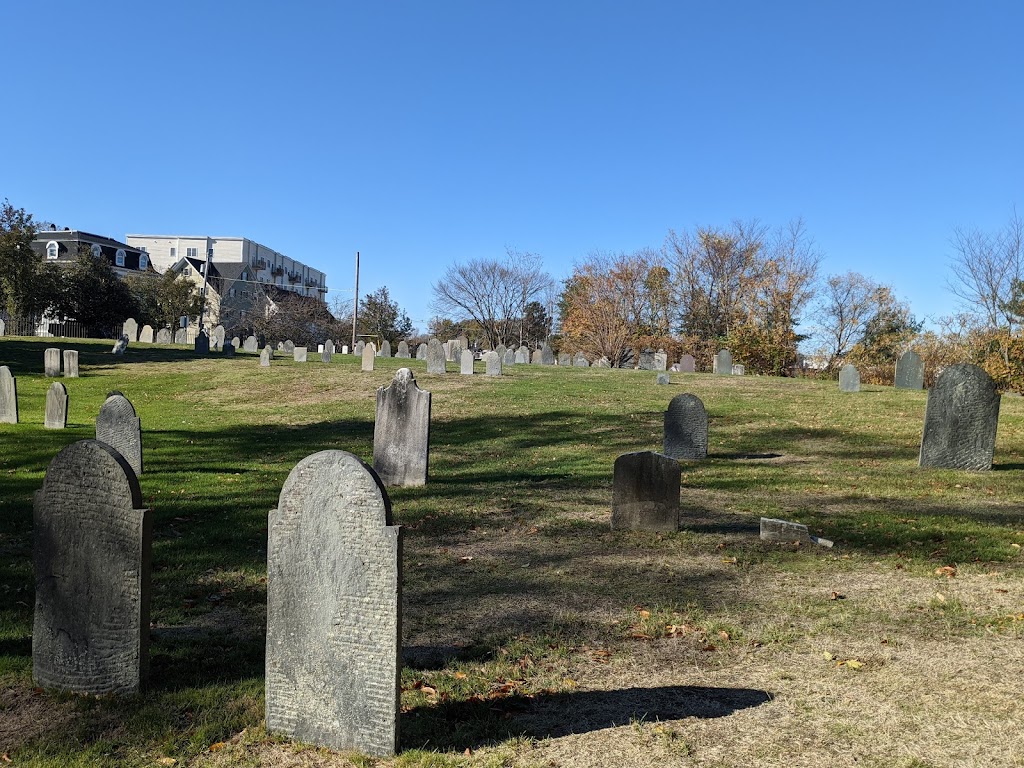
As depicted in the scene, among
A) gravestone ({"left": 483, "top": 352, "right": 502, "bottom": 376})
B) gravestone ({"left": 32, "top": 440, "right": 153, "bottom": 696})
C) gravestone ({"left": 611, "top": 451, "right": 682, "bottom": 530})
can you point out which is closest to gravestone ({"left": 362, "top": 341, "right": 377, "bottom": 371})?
gravestone ({"left": 483, "top": 352, "right": 502, "bottom": 376})

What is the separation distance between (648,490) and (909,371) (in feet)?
71.1

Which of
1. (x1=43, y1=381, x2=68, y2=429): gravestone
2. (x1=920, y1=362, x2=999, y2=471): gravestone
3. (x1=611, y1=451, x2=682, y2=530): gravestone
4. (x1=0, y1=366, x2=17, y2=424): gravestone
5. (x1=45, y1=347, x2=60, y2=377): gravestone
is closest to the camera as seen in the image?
(x1=611, y1=451, x2=682, y2=530): gravestone

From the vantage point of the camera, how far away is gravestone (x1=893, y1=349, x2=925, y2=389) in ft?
83.7

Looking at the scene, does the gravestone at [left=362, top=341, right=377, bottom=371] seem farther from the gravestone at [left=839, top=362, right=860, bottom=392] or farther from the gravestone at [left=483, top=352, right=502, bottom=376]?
the gravestone at [left=839, top=362, right=860, bottom=392]

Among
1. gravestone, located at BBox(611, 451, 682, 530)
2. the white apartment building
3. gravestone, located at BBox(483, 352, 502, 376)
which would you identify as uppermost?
the white apartment building

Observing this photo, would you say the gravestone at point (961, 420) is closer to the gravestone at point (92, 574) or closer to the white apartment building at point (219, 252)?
the gravestone at point (92, 574)

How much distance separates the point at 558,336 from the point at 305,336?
20.7 m

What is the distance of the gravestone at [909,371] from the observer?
2552 cm

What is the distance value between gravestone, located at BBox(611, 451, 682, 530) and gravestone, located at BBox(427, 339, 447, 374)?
19.4m

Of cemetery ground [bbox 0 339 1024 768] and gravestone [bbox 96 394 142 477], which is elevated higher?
gravestone [bbox 96 394 142 477]

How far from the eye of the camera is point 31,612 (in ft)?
17.8

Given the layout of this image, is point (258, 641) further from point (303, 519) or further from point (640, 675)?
point (640, 675)

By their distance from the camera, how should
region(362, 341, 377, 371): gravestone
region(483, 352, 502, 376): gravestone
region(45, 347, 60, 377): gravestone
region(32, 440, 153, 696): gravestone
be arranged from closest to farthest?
region(32, 440, 153, 696): gravestone, region(45, 347, 60, 377): gravestone, region(483, 352, 502, 376): gravestone, region(362, 341, 377, 371): gravestone

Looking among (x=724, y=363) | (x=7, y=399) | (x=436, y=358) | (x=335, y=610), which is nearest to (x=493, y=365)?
(x=436, y=358)
